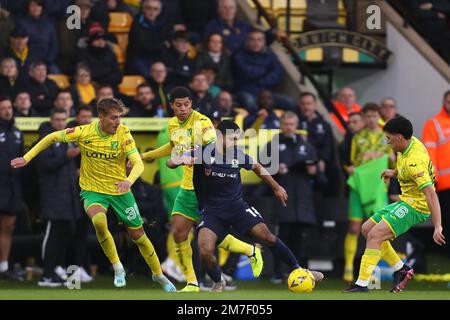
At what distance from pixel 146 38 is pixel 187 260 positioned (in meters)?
4.90

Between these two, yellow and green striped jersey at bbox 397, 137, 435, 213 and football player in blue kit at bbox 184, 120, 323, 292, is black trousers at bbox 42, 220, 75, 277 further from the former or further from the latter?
yellow and green striped jersey at bbox 397, 137, 435, 213

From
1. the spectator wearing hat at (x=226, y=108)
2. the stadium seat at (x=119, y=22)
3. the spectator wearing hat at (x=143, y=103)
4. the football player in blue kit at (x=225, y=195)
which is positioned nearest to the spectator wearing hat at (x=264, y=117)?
the spectator wearing hat at (x=226, y=108)

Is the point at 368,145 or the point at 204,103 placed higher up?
the point at 204,103

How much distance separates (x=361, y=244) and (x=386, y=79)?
364 cm

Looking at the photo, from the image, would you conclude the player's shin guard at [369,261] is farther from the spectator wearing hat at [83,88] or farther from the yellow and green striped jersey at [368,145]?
the spectator wearing hat at [83,88]

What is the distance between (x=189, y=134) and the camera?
48.4 ft

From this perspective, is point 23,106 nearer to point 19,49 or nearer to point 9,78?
point 9,78

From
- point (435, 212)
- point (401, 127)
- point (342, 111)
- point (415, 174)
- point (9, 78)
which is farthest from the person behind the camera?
point (342, 111)

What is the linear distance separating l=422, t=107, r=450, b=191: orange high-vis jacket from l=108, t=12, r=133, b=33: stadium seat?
16.2 feet

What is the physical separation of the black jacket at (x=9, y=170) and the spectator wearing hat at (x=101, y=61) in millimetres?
1888

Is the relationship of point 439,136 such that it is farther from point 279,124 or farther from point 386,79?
point 386,79

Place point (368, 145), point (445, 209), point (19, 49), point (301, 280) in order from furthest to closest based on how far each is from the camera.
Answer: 1. point (19, 49)
2. point (368, 145)
3. point (445, 209)
4. point (301, 280)

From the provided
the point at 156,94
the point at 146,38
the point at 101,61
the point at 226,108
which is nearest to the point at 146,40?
the point at 146,38
